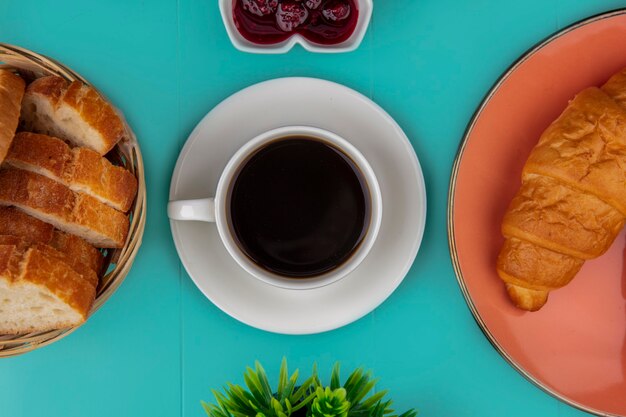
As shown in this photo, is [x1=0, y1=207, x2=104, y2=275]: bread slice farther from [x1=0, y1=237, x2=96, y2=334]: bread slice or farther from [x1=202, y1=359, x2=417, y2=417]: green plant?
[x1=202, y1=359, x2=417, y2=417]: green plant

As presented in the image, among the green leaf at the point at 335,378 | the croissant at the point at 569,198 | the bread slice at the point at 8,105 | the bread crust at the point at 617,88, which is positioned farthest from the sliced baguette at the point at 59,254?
the bread crust at the point at 617,88

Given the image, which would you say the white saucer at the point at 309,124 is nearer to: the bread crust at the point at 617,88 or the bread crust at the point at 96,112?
the bread crust at the point at 96,112

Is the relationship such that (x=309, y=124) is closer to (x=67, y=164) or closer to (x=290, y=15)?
(x=290, y=15)

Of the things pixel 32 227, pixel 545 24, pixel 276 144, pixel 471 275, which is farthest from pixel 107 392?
pixel 545 24

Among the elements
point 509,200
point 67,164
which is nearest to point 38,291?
point 67,164

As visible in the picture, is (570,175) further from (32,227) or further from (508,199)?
(32,227)

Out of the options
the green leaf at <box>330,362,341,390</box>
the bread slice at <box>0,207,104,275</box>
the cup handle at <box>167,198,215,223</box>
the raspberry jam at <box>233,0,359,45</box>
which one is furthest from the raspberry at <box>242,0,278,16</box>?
the green leaf at <box>330,362,341,390</box>
